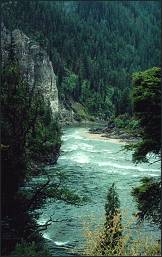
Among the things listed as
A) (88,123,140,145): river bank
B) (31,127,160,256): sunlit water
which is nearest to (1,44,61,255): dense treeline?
(31,127,160,256): sunlit water

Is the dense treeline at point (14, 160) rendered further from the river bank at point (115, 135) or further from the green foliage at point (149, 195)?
the river bank at point (115, 135)

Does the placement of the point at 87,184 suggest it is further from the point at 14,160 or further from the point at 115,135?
the point at 115,135

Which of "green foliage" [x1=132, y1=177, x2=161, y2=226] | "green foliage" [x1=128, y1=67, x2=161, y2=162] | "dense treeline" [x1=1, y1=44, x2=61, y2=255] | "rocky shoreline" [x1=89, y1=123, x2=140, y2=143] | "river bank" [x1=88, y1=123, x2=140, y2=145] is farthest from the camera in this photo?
"rocky shoreline" [x1=89, y1=123, x2=140, y2=143]

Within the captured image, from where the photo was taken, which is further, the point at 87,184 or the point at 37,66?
the point at 37,66

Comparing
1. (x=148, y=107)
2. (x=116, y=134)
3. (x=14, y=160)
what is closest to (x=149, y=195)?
(x=148, y=107)

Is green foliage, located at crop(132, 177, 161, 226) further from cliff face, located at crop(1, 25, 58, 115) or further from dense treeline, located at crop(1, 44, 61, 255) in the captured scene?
cliff face, located at crop(1, 25, 58, 115)

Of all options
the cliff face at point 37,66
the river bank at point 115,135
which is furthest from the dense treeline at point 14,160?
the cliff face at point 37,66

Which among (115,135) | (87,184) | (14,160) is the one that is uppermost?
(14,160)

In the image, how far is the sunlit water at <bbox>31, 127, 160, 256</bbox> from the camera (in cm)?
3641

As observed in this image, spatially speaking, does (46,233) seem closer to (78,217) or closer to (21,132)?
(78,217)

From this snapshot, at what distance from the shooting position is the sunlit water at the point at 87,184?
1433 inches

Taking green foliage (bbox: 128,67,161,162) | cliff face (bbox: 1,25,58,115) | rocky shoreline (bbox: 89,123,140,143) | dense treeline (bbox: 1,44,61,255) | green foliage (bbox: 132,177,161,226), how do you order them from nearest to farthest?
1. green foliage (bbox: 132,177,161,226)
2. green foliage (bbox: 128,67,161,162)
3. dense treeline (bbox: 1,44,61,255)
4. rocky shoreline (bbox: 89,123,140,143)
5. cliff face (bbox: 1,25,58,115)

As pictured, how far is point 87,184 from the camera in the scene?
55.7m

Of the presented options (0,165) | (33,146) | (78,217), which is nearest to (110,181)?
(78,217)
